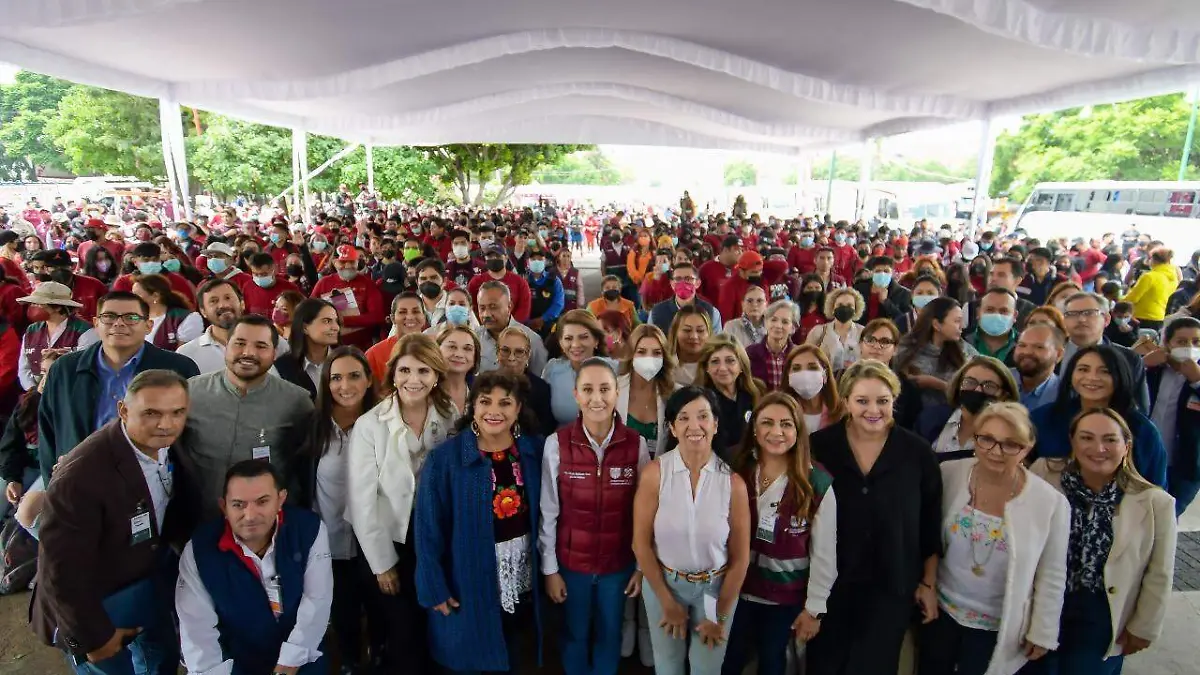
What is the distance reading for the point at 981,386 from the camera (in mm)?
2969

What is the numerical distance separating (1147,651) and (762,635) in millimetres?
2252

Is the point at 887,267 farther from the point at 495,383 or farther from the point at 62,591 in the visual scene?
the point at 62,591

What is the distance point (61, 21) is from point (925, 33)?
373 inches

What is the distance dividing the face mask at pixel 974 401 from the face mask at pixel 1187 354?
1553mm

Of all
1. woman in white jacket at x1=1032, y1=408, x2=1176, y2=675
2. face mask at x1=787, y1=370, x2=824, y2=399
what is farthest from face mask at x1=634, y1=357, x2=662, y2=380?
woman in white jacket at x1=1032, y1=408, x2=1176, y2=675

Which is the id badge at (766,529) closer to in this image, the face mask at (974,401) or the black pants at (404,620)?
the face mask at (974,401)

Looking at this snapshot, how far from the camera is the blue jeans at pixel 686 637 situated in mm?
2621

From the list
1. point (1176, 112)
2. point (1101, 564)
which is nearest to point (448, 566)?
point (1101, 564)

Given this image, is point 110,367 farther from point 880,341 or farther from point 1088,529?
point 1088,529

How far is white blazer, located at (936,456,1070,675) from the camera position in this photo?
7.84 feet

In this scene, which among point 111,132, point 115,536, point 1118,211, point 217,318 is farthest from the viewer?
point 111,132

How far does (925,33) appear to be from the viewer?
8.21m

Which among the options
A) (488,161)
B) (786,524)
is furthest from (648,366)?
(488,161)

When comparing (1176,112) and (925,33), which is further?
(1176,112)
